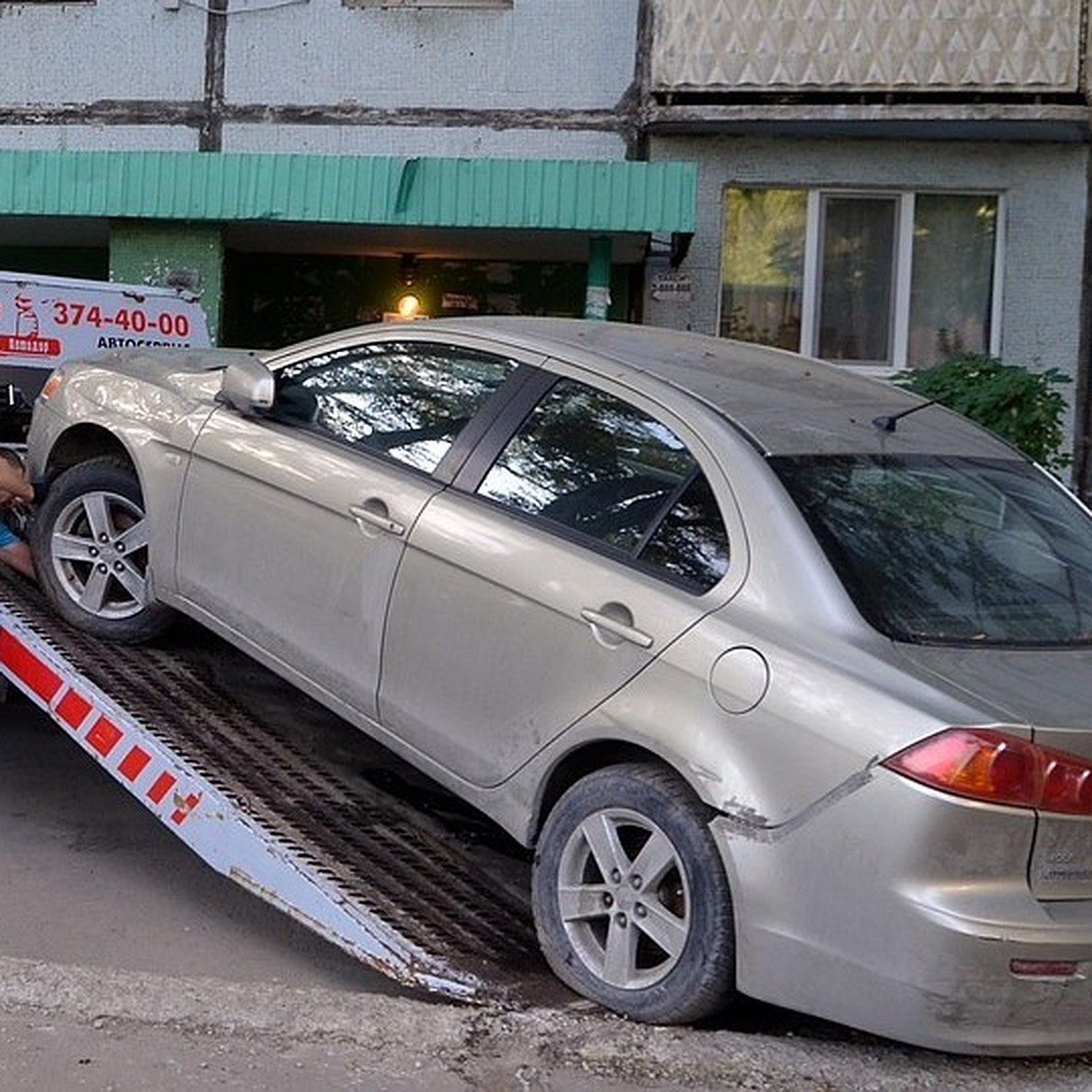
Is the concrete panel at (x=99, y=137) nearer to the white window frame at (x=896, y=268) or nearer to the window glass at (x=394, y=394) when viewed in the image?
the white window frame at (x=896, y=268)

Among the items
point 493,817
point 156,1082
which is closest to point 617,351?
point 493,817

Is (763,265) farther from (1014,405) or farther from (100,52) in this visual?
(100,52)

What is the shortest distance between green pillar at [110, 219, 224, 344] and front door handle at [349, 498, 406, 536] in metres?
7.16

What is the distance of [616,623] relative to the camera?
13.3ft

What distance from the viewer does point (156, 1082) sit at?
3.67 meters

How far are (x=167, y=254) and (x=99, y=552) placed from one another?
6345 millimetres

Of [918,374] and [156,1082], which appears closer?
[156,1082]

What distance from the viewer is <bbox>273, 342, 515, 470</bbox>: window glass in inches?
191

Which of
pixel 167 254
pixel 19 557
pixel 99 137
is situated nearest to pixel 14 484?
pixel 19 557

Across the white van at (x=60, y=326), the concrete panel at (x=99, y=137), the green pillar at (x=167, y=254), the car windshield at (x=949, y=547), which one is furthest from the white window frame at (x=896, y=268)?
the car windshield at (x=949, y=547)

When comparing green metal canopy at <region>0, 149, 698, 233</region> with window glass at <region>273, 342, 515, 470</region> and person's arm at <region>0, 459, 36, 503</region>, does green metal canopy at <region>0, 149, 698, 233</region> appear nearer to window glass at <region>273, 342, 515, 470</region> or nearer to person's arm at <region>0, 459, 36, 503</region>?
person's arm at <region>0, 459, 36, 503</region>

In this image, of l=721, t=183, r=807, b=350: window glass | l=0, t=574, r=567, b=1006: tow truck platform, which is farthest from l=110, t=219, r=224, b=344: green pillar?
l=0, t=574, r=567, b=1006: tow truck platform

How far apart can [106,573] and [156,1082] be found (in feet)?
7.85

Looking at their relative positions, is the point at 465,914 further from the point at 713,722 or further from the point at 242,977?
the point at 713,722
